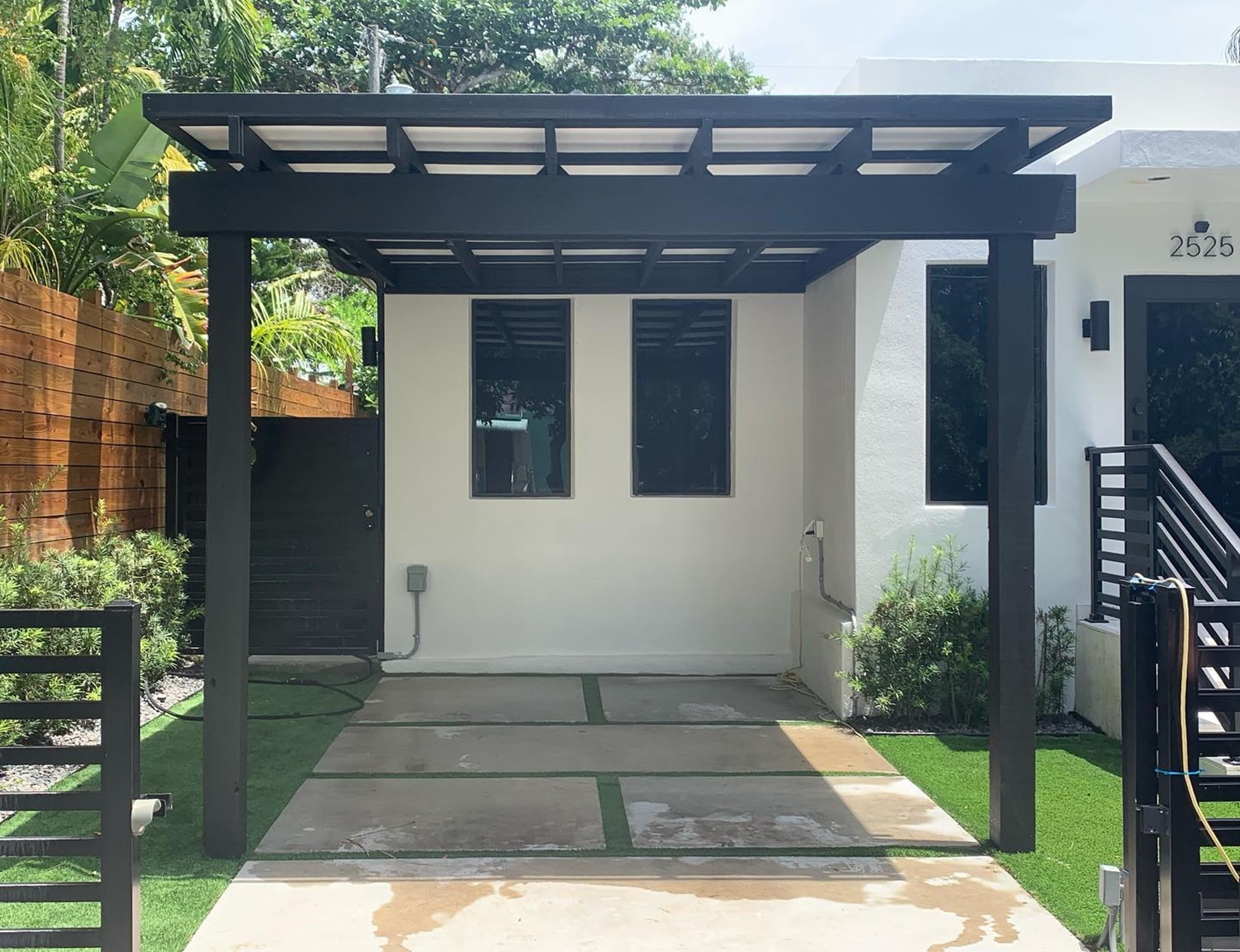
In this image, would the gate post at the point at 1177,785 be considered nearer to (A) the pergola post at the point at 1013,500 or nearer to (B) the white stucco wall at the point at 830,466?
(A) the pergola post at the point at 1013,500

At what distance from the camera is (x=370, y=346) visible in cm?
845

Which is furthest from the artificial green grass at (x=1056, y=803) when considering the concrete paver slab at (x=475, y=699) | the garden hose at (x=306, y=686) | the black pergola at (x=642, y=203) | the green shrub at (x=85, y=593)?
the green shrub at (x=85, y=593)

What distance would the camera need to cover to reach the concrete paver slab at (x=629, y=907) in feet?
11.6

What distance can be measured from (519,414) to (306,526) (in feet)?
6.11

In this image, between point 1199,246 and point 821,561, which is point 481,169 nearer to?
point 821,561

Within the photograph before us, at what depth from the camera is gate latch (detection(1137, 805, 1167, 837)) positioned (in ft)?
8.84

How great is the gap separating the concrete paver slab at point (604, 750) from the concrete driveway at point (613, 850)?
0.8 inches

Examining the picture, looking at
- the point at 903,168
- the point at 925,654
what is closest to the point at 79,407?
the point at 903,168

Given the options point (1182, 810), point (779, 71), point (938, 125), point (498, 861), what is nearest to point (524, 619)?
point (498, 861)

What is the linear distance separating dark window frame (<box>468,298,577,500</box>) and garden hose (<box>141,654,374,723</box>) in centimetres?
156

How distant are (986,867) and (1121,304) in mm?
4002

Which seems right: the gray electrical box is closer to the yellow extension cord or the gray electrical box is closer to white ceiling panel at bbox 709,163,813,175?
white ceiling panel at bbox 709,163,813,175

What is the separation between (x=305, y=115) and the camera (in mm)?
3992

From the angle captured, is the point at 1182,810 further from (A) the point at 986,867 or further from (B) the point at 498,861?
(B) the point at 498,861
